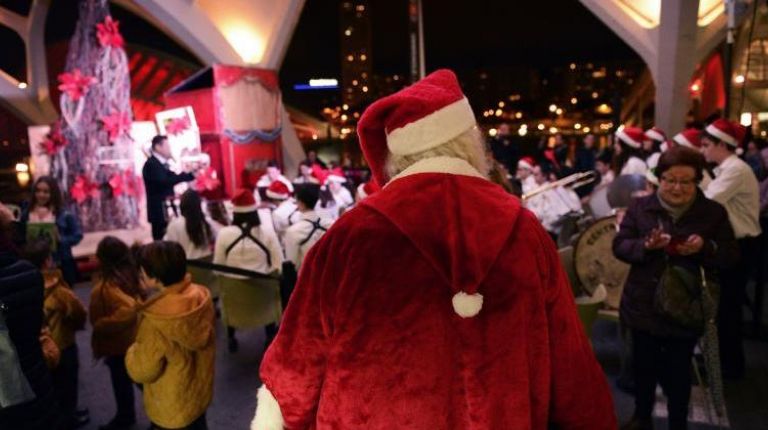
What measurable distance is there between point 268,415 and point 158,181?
578 cm

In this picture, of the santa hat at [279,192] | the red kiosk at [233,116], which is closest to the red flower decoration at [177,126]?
the red kiosk at [233,116]

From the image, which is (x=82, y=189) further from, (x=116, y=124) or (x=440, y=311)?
(x=440, y=311)

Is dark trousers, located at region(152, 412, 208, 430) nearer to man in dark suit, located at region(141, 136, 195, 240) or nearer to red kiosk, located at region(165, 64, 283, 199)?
man in dark suit, located at region(141, 136, 195, 240)

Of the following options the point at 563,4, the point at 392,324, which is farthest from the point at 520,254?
the point at 563,4

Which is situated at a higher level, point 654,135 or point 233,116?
point 233,116

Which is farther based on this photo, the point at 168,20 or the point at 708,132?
the point at 168,20

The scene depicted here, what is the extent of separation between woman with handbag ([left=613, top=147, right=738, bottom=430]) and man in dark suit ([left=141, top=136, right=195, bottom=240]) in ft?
17.7

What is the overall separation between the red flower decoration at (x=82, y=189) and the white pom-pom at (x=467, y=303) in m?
9.21

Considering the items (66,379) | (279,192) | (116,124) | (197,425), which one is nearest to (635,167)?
(279,192)

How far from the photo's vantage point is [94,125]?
29.7 ft

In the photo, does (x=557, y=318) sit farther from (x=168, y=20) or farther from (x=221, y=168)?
(x=168, y=20)

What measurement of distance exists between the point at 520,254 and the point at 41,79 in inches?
847

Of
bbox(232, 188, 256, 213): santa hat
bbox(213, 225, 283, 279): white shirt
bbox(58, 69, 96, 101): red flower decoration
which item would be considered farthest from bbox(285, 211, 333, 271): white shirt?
bbox(58, 69, 96, 101): red flower decoration

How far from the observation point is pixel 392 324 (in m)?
1.24
